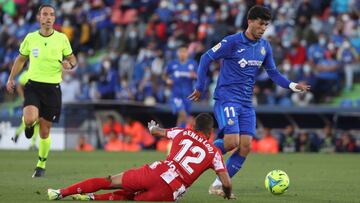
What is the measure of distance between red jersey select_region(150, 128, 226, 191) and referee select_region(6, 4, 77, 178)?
495 centimetres

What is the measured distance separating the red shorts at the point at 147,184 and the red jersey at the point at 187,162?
7 cm

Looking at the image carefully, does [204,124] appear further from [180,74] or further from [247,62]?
[180,74]

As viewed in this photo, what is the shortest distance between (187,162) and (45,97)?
5.33 metres

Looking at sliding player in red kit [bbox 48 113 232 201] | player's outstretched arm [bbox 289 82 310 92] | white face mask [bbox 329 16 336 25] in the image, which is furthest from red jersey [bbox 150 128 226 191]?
white face mask [bbox 329 16 336 25]

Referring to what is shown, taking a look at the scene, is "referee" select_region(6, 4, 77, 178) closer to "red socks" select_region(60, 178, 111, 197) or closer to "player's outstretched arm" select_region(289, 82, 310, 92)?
"player's outstretched arm" select_region(289, 82, 310, 92)

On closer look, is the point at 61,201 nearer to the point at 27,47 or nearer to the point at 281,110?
the point at 27,47

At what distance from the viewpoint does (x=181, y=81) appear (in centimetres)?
2575

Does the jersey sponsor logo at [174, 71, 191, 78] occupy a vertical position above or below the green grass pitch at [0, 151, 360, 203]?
above

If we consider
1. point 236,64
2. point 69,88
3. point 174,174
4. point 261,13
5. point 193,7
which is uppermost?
point 261,13

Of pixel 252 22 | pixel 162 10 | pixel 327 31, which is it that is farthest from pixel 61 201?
pixel 162 10

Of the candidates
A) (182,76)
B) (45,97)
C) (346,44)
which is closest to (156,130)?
(45,97)

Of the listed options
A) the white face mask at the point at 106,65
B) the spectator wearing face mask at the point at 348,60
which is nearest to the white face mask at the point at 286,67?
the spectator wearing face mask at the point at 348,60

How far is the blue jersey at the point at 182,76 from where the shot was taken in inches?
1006

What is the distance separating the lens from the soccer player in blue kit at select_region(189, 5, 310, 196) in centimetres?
1258
